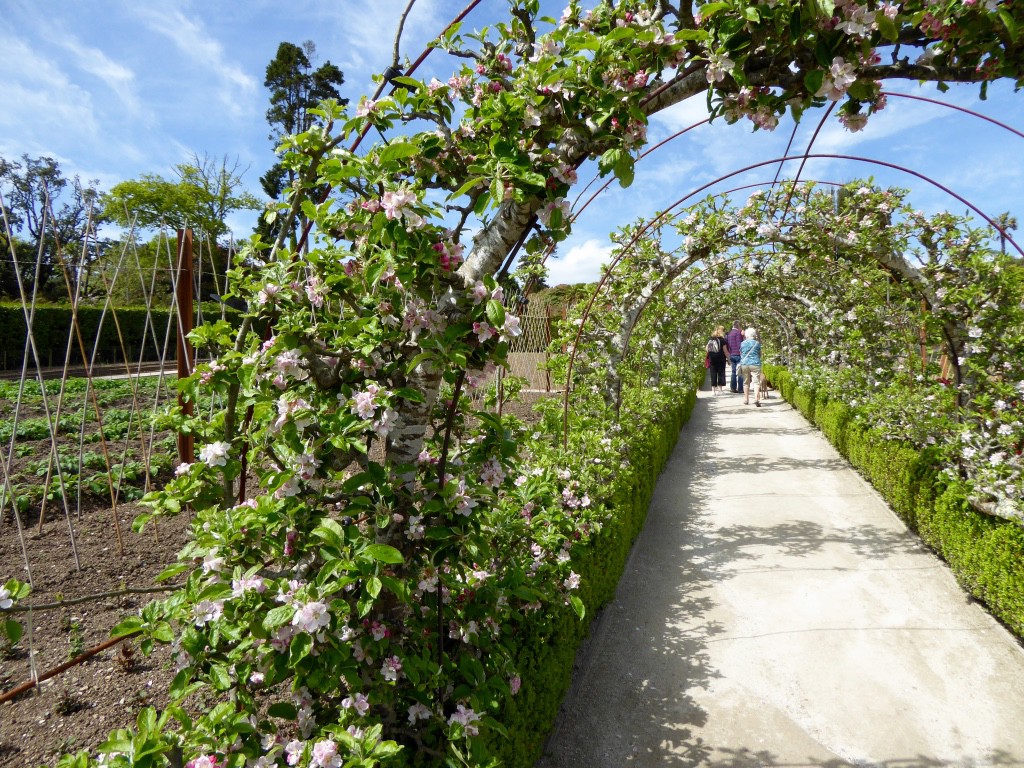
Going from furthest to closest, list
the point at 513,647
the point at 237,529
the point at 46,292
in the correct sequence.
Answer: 1. the point at 46,292
2. the point at 513,647
3. the point at 237,529

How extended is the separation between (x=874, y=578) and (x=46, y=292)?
3660 centimetres

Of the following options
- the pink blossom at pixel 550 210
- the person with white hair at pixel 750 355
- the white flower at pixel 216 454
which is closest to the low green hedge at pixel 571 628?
the white flower at pixel 216 454

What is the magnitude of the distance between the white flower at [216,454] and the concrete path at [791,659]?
1.89 m

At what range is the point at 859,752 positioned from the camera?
246 centimetres

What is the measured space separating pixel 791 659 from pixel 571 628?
132cm

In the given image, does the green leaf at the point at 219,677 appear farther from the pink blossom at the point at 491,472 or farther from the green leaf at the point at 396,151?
the green leaf at the point at 396,151

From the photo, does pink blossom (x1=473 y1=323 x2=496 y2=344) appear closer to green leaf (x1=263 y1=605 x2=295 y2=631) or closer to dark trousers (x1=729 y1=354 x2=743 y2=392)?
green leaf (x1=263 y1=605 x2=295 y2=631)

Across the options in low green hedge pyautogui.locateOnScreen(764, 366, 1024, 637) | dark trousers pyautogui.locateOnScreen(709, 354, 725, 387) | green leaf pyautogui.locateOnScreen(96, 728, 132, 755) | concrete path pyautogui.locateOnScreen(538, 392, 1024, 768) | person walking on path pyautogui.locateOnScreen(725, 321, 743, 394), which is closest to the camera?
green leaf pyautogui.locateOnScreen(96, 728, 132, 755)

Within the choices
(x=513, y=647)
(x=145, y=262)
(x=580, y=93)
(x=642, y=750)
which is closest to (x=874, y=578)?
(x=642, y=750)

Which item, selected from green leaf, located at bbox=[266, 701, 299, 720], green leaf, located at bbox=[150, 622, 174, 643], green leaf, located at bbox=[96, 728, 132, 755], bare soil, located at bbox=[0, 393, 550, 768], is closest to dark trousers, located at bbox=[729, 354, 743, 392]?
bare soil, located at bbox=[0, 393, 550, 768]

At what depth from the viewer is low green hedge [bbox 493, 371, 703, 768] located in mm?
2029

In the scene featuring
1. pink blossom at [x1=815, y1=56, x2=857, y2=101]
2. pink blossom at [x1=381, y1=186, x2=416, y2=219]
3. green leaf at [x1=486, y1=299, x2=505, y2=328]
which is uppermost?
pink blossom at [x1=815, y1=56, x2=857, y2=101]

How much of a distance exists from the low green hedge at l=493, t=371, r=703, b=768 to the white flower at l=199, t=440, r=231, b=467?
120cm

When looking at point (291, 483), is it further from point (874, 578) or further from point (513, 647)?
point (874, 578)
